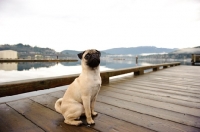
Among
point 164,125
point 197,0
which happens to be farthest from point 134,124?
point 197,0

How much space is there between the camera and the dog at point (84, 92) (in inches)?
58.6

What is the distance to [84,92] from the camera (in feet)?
4.84

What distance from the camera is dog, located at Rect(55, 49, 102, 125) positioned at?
149 cm

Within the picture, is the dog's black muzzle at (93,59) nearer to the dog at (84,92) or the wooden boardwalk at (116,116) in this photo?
the dog at (84,92)

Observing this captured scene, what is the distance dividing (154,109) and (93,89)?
1.18 meters

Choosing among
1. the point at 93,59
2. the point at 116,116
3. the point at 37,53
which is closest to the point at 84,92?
the point at 93,59

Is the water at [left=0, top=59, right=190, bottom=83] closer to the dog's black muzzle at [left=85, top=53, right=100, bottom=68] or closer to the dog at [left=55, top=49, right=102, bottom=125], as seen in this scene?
the dog at [left=55, top=49, right=102, bottom=125]

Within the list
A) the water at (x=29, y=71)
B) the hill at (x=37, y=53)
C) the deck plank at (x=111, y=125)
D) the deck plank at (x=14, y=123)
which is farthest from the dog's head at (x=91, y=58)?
the hill at (x=37, y=53)

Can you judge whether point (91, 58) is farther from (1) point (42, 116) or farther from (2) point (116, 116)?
(1) point (42, 116)

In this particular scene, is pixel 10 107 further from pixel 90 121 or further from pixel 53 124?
pixel 90 121

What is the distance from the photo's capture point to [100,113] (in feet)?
6.11

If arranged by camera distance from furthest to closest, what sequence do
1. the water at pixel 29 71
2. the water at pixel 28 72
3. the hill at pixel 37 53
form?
the hill at pixel 37 53, the water at pixel 29 71, the water at pixel 28 72

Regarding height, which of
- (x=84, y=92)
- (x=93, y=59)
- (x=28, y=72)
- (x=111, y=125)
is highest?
(x=93, y=59)

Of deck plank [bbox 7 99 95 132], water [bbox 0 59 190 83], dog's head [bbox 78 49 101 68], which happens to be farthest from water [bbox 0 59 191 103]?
dog's head [bbox 78 49 101 68]
